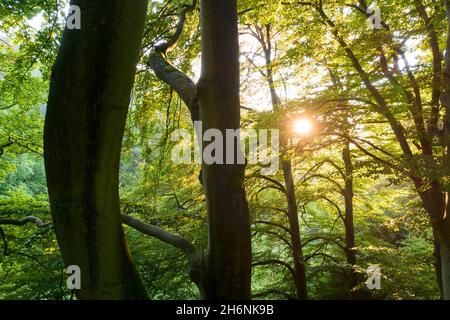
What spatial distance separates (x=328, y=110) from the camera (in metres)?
5.54

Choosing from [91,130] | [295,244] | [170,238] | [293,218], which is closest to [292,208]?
[293,218]

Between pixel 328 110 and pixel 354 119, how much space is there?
0.88 meters

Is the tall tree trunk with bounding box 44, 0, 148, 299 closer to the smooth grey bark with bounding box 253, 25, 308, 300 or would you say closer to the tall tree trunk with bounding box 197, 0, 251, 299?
the tall tree trunk with bounding box 197, 0, 251, 299

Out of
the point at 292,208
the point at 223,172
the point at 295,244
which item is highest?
the point at 292,208

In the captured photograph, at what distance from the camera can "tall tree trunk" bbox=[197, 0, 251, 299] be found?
1.54 m

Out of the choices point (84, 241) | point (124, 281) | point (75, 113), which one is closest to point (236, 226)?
point (124, 281)

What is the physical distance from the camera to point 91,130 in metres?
1.15

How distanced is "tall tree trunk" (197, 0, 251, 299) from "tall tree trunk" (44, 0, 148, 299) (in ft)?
1.40

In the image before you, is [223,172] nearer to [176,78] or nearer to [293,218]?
[176,78]

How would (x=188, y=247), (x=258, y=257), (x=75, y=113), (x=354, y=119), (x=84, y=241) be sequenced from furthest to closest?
(x=258, y=257), (x=354, y=119), (x=188, y=247), (x=84, y=241), (x=75, y=113)

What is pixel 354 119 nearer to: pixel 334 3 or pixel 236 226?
pixel 334 3

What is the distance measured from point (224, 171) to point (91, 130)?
2.10 feet

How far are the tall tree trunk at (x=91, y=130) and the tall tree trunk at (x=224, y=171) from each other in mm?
426

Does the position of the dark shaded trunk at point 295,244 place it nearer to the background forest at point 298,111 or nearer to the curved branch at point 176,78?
the background forest at point 298,111
